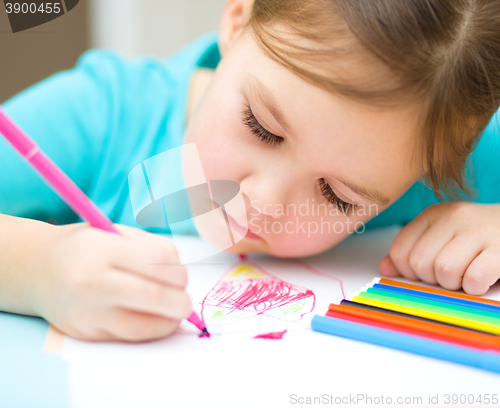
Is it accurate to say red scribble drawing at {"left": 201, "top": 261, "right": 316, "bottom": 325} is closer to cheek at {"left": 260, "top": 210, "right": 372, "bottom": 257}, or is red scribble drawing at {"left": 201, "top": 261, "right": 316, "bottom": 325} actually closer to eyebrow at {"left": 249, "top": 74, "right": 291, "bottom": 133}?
cheek at {"left": 260, "top": 210, "right": 372, "bottom": 257}

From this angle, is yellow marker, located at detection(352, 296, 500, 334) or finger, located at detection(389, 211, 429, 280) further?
finger, located at detection(389, 211, 429, 280)

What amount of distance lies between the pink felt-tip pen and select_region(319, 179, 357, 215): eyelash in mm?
191

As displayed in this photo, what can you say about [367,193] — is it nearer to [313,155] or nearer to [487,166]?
[313,155]

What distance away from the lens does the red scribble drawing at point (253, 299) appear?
1.01ft

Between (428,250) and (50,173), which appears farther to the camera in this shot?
(428,250)

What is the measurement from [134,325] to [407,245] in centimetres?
28

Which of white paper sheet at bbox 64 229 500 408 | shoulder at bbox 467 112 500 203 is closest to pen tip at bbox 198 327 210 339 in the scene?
white paper sheet at bbox 64 229 500 408

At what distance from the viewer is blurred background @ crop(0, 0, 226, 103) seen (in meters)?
1.01

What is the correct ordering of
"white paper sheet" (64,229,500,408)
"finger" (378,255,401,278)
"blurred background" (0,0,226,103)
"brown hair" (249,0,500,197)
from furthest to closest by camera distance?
"blurred background" (0,0,226,103), "finger" (378,255,401,278), "brown hair" (249,0,500,197), "white paper sheet" (64,229,500,408)

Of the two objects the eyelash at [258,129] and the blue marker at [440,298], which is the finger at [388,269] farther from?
the eyelash at [258,129]

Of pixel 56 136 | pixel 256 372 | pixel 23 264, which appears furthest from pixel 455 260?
pixel 56 136

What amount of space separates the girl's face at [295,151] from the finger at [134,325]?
0.14 metres

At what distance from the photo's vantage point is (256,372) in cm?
23

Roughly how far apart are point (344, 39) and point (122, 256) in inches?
8.9
